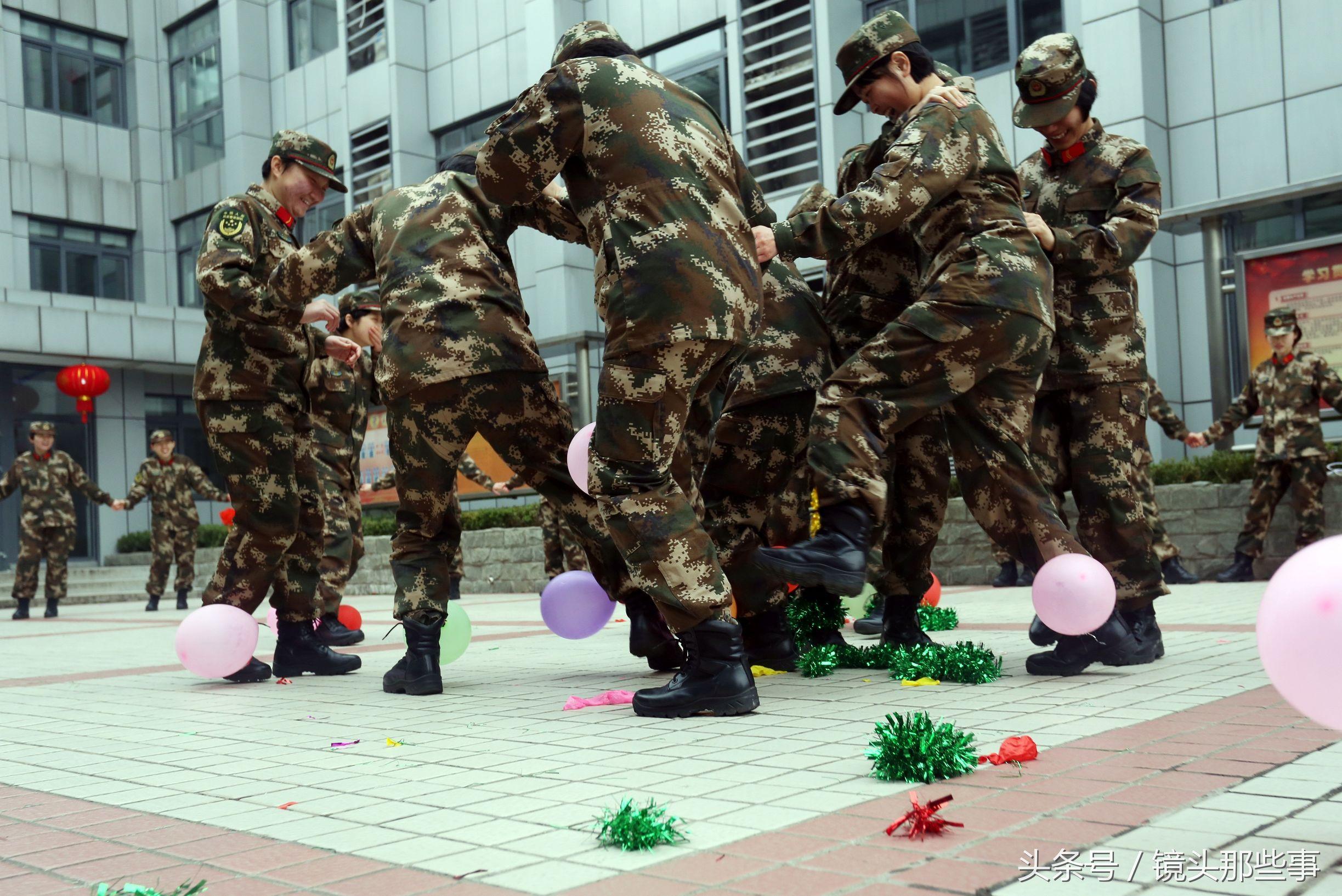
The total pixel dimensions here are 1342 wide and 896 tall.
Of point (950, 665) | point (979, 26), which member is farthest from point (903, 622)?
point (979, 26)

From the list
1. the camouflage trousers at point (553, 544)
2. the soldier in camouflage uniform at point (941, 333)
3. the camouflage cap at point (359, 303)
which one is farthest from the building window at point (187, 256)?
the soldier in camouflage uniform at point (941, 333)

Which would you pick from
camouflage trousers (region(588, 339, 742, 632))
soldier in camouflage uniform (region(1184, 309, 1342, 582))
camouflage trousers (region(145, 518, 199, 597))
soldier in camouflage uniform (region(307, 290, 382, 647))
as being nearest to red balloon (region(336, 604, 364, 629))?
soldier in camouflage uniform (region(307, 290, 382, 647))

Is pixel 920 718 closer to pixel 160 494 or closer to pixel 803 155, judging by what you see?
pixel 803 155

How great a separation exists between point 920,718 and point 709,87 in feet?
52.4

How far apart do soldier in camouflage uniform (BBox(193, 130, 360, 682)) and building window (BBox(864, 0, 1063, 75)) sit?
10.8 metres

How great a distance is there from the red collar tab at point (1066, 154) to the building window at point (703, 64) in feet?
41.1

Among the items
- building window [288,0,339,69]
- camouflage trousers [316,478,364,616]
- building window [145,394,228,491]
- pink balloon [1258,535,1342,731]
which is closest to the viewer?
pink balloon [1258,535,1342,731]

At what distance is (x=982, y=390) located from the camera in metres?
4.65

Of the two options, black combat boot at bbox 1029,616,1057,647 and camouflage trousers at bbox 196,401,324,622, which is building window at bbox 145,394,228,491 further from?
black combat boot at bbox 1029,616,1057,647

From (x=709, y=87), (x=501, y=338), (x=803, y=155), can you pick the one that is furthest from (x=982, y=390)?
(x=709, y=87)

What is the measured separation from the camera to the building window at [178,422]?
90.1ft

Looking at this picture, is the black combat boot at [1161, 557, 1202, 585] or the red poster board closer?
the black combat boot at [1161, 557, 1202, 585]

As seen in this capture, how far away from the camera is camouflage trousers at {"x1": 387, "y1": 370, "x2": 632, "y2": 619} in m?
4.74

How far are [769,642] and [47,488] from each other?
13019 millimetres
